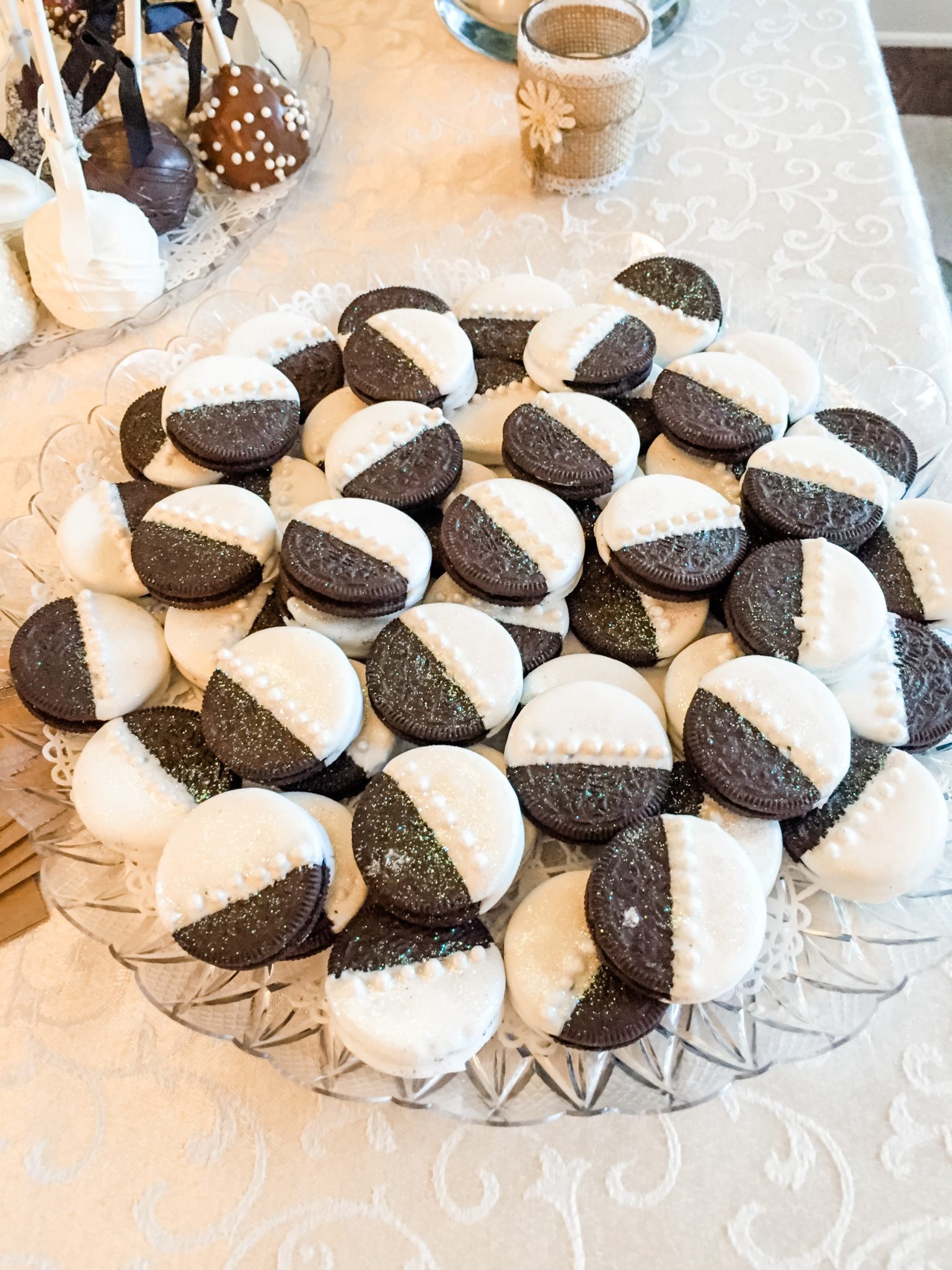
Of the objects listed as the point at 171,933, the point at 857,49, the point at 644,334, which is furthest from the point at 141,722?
the point at 857,49

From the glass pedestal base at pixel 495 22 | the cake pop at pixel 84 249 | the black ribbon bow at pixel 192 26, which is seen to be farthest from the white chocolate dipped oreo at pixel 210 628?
the glass pedestal base at pixel 495 22

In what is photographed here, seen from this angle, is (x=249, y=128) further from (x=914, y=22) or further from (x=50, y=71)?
(x=914, y=22)

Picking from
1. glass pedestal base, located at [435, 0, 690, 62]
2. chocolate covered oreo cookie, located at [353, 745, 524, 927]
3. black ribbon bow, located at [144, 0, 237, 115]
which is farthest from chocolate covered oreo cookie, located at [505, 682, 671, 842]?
glass pedestal base, located at [435, 0, 690, 62]

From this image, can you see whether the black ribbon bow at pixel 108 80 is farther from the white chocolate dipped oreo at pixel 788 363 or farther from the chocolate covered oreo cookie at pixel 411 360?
the white chocolate dipped oreo at pixel 788 363

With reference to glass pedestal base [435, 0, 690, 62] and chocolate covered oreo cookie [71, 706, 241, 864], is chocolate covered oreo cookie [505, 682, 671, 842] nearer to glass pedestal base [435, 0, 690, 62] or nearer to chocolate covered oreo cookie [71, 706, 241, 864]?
chocolate covered oreo cookie [71, 706, 241, 864]

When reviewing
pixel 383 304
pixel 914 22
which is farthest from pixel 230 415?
pixel 914 22
